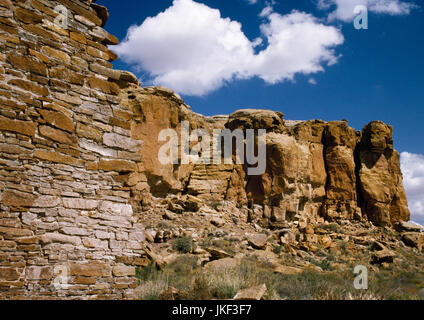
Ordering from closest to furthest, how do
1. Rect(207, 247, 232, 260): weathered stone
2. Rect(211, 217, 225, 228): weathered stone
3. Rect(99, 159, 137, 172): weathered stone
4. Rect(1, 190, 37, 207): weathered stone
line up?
Rect(1, 190, 37, 207): weathered stone → Rect(99, 159, 137, 172): weathered stone → Rect(207, 247, 232, 260): weathered stone → Rect(211, 217, 225, 228): weathered stone

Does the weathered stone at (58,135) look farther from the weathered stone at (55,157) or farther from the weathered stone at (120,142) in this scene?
the weathered stone at (120,142)

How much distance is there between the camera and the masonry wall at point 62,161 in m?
4.07

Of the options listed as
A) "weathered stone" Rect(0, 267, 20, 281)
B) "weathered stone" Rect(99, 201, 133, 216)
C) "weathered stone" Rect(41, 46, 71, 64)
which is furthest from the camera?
"weathered stone" Rect(99, 201, 133, 216)

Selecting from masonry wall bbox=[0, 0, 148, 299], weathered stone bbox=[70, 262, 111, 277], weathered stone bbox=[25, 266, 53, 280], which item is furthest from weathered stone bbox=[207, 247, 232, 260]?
weathered stone bbox=[25, 266, 53, 280]

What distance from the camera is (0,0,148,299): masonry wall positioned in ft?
Answer: 13.4

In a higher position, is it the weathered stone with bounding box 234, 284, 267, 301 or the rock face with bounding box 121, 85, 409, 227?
the rock face with bounding box 121, 85, 409, 227

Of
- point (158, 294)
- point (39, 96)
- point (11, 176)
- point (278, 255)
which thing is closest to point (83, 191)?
point (11, 176)

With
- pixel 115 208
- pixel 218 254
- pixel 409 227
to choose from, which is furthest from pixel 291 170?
pixel 115 208

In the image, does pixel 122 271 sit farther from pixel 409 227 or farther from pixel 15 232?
pixel 409 227

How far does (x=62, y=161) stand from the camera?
177 inches

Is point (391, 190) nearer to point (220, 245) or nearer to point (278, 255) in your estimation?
point (278, 255)

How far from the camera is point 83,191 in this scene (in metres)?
4.62

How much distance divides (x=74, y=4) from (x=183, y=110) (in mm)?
16217

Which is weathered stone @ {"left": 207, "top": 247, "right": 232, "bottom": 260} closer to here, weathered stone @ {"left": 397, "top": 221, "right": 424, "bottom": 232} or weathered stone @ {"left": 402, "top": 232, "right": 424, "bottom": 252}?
weathered stone @ {"left": 402, "top": 232, "right": 424, "bottom": 252}
